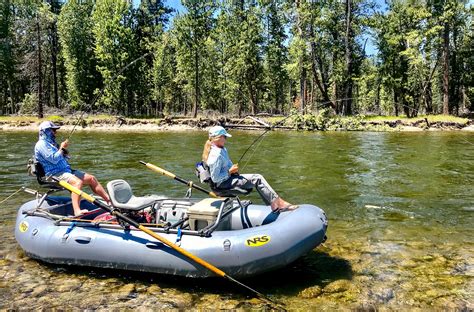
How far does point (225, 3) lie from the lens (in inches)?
1741

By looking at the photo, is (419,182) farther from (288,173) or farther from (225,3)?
(225,3)

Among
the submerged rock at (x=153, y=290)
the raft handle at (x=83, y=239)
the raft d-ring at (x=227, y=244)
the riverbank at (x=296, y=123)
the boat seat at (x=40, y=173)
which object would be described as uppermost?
the riverbank at (x=296, y=123)

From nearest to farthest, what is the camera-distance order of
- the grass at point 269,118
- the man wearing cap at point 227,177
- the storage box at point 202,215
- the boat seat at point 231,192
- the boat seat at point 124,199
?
1. the storage box at point 202,215
2. the boat seat at point 124,199
3. the man wearing cap at point 227,177
4. the boat seat at point 231,192
5. the grass at point 269,118

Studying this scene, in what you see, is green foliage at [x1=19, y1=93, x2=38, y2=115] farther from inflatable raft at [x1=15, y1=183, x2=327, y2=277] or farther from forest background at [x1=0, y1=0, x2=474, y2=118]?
inflatable raft at [x1=15, y1=183, x2=327, y2=277]

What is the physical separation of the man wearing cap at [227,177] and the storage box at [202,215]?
2.20 ft

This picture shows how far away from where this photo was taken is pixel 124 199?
7.33m

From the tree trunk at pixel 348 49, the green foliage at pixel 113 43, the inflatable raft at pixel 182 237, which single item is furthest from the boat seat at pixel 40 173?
the green foliage at pixel 113 43

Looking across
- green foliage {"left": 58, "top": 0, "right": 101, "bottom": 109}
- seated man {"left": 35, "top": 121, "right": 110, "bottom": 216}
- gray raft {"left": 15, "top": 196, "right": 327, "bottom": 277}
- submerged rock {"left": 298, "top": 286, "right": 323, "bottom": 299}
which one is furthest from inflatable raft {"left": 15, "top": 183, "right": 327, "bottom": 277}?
green foliage {"left": 58, "top": 0, "right": 101, "bottom": 109}

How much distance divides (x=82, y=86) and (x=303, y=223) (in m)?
44.6

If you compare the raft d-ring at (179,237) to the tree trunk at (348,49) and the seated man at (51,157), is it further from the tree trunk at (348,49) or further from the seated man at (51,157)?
the tree trunk at (348,49)

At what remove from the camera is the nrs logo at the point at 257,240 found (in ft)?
19.8

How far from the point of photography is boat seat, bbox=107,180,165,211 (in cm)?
698

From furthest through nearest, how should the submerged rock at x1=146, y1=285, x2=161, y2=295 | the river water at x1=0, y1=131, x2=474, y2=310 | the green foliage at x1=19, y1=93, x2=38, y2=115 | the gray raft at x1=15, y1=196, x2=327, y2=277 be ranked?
the green foliage at x1=19, y1=93, x2=38, y2=115 < the submerged rock at x1=146, y1=285, x2=161, y2=295 < the gray raft at x1=15, y1=196, x2=327, y2=277 < the river water at x1=0, y1=131, x2=474, y2=310

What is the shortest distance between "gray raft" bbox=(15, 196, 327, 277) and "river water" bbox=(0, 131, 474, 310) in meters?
0.31
